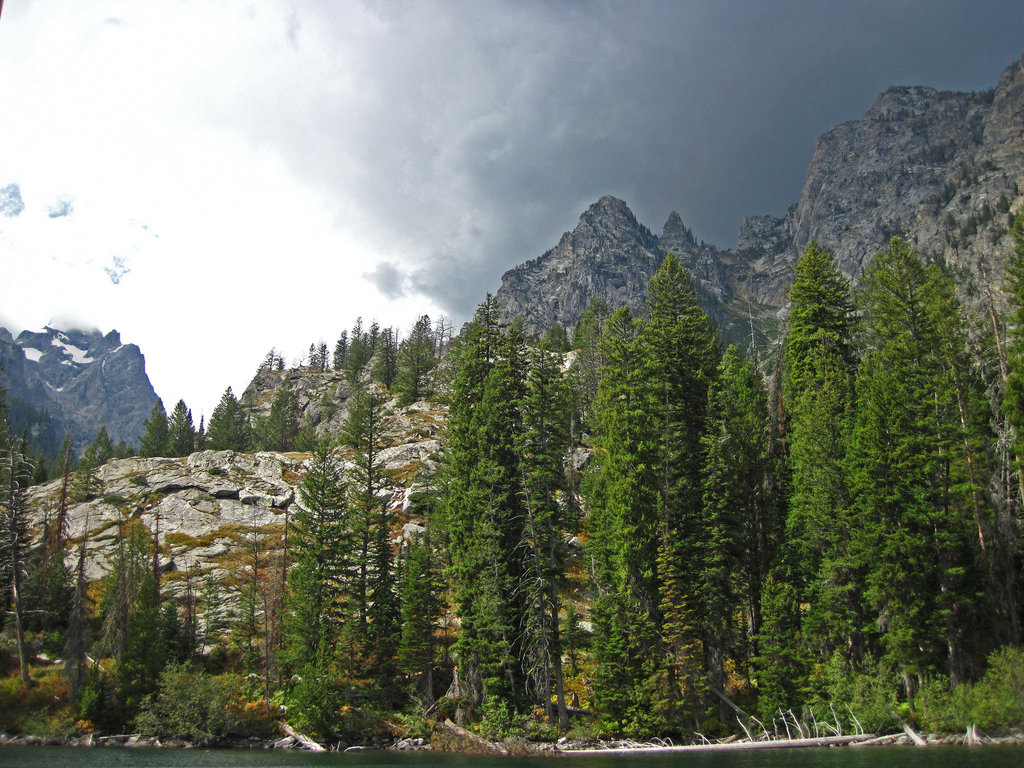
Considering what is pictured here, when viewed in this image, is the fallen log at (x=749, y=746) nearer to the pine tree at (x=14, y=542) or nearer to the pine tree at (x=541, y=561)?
the pine tree at (x=541, y=561)

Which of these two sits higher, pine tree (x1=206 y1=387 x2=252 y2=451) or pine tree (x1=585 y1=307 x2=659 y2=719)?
pine tree (x1=206 y1=387 x2=252 y2=451)

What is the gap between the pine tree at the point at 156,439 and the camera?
100m

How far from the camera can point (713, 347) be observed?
44.2 meters

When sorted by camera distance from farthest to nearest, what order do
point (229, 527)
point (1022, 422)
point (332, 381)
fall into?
point (332, 381) → point (229, 527) → point (1022, 422)

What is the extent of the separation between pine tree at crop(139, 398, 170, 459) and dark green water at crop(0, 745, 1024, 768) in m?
69.4

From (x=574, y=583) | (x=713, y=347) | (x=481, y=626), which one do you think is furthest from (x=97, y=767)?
(x=713, y=347)

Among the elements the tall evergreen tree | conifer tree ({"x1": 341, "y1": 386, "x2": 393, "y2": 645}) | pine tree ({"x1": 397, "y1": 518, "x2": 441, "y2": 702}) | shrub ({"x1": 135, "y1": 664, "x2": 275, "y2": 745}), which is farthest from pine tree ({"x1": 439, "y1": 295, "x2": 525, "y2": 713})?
shrub ({"x1": 135, "y1": 664, "x2": 275, "y2": 745})

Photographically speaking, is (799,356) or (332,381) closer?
(799,356)

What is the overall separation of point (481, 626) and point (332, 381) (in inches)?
4175

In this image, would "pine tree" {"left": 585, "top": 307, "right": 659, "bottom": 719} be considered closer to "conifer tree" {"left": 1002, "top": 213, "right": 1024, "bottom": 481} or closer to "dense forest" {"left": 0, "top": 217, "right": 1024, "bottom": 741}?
"dense forest" {"left": 0, "top": 217, "right": 1024, "bottom": 741}

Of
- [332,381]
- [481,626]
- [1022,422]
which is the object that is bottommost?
A: [481,626]

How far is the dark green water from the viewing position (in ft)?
78.4

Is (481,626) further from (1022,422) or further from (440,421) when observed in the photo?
(440,421)

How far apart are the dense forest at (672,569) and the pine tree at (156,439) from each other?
5184 centimetres
